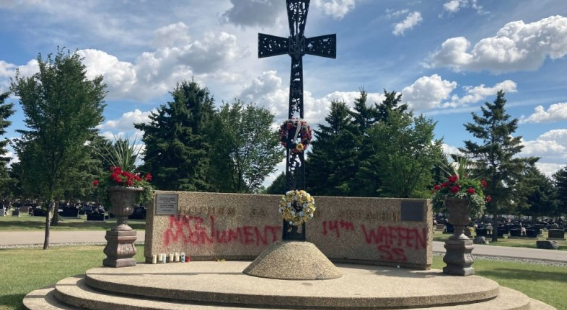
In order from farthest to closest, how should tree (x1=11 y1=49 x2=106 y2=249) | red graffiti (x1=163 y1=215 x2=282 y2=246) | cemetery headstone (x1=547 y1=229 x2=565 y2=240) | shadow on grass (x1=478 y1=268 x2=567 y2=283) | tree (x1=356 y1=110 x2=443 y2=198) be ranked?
cemetery headstone (x1=547 y1=229 x2=565 y2=240)
tree (x1=356 y1=110 x2=443 y2=198)
tree (x1=11 y1=49 x2=106 y2=249)
shadow on grass (x1=478 y1=268 x2=567 y2=283)
red graffiti (x1=163 y1=215 x2=282 y2=246)

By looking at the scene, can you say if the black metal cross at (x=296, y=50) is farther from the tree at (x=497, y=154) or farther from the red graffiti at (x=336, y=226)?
the tree at (x=497, y=154)

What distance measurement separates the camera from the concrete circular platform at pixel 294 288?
29.3 feet

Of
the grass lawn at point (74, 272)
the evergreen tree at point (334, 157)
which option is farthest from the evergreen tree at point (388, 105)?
the grass lawn at point (74, 272)

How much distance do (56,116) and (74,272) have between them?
37.4 feet

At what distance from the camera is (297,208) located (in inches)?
497

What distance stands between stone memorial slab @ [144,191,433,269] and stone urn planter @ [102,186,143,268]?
103 centimetres

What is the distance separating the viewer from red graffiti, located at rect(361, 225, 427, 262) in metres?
14.8

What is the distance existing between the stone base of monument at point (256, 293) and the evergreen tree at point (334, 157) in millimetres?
31295

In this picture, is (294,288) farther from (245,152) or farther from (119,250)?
(245,152)

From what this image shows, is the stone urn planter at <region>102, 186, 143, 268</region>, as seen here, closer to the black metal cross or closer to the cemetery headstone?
the black metal cross

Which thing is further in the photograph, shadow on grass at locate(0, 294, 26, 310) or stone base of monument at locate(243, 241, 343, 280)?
stone base of monument at locate(243, 241, 343, 280)

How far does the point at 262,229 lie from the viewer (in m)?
15.8

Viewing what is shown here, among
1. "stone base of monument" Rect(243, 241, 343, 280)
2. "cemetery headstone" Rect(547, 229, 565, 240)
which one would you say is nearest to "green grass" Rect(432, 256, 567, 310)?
"stone base of monument" Rect(243, 241, 343, 280)

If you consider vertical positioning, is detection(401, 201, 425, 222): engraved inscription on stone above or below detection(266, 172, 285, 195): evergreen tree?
below
